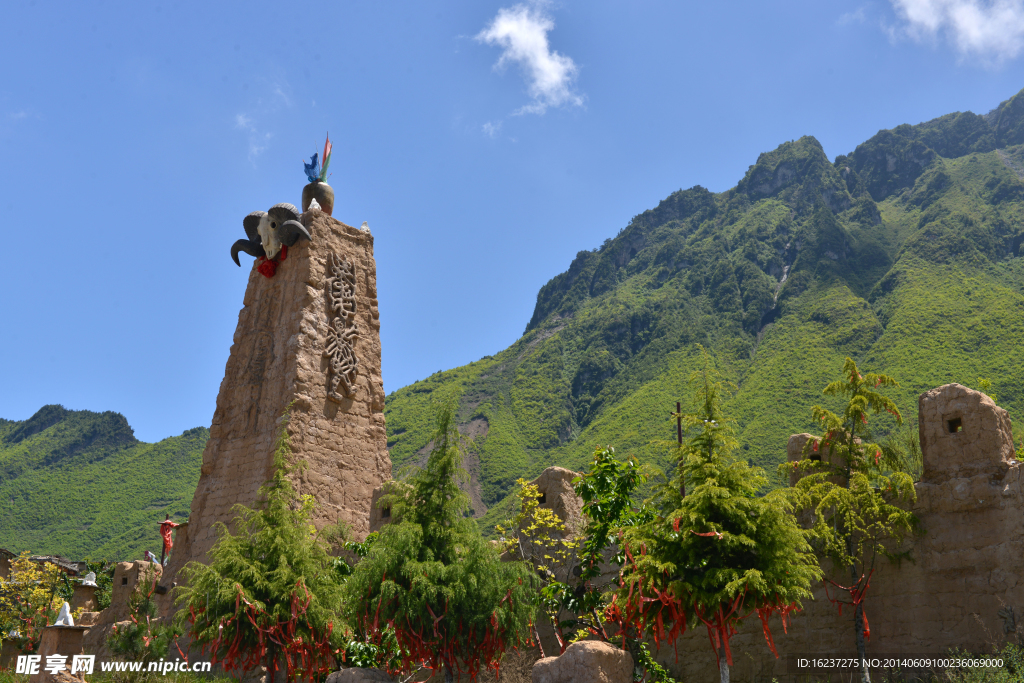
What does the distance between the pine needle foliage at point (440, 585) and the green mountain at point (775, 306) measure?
85.9 feet

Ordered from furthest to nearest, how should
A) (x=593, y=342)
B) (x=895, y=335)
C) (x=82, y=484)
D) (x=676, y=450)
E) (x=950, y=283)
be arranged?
(x=593, y=342) < (x=82, y=484) < (x=950, y=283) < (x=895, y=335) < (x=676, y=450)

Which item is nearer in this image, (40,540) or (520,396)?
(40,540)

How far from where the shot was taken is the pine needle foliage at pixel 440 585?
453 inches

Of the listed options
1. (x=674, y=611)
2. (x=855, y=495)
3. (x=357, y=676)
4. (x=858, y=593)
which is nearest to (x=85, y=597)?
(x=357, y=676)

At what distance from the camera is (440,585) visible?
11500 mm

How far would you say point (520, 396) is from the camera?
79688mm

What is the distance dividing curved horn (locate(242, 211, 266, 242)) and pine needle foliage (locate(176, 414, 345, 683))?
767 cm

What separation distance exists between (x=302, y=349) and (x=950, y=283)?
187ft

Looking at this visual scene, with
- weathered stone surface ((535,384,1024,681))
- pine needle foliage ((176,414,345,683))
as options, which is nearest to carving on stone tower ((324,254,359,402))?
pine needle foliage ((176,414,345,683))

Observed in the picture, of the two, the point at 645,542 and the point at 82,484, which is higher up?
the point at 82,484

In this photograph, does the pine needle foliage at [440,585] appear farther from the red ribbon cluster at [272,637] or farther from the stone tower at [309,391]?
the stone tower at [309,391]

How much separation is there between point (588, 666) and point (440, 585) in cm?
216

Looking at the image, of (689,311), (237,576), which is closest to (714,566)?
(237,576)

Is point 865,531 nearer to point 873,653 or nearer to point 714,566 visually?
point 873,653
